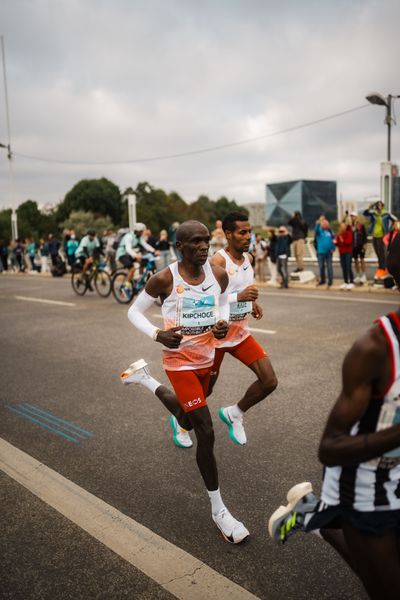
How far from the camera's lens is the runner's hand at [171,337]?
10.8 feet

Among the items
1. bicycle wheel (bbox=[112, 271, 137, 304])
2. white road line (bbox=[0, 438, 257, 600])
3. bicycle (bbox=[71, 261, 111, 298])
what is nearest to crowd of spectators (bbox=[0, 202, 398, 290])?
bicycle (bbox=[71, 261, 111, 298])

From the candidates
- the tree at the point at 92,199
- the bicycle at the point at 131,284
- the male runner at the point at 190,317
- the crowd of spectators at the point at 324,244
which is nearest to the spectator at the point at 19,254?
the crowd of spectators at the point at 324,244

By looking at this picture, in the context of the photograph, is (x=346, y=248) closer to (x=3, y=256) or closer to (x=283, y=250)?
(x=283, y=250)

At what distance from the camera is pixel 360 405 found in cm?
174

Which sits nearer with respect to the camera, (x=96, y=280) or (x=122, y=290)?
(x=122, y=290)

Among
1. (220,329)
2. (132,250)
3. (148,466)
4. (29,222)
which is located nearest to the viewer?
(220,329)

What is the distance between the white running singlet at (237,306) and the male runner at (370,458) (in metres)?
2.46

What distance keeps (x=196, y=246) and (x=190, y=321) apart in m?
0.50

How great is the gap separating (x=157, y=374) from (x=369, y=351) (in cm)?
509

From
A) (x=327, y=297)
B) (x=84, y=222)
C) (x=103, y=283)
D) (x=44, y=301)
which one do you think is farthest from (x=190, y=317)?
(x=84, y=222)

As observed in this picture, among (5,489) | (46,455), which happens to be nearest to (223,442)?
(46,455)

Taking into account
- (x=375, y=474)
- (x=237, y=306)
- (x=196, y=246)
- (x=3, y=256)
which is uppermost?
(x=3, y=256)

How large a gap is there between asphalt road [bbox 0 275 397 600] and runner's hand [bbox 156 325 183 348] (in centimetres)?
103

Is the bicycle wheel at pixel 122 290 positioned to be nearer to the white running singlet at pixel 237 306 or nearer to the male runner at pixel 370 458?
the white running singlet at pixel 237 306
